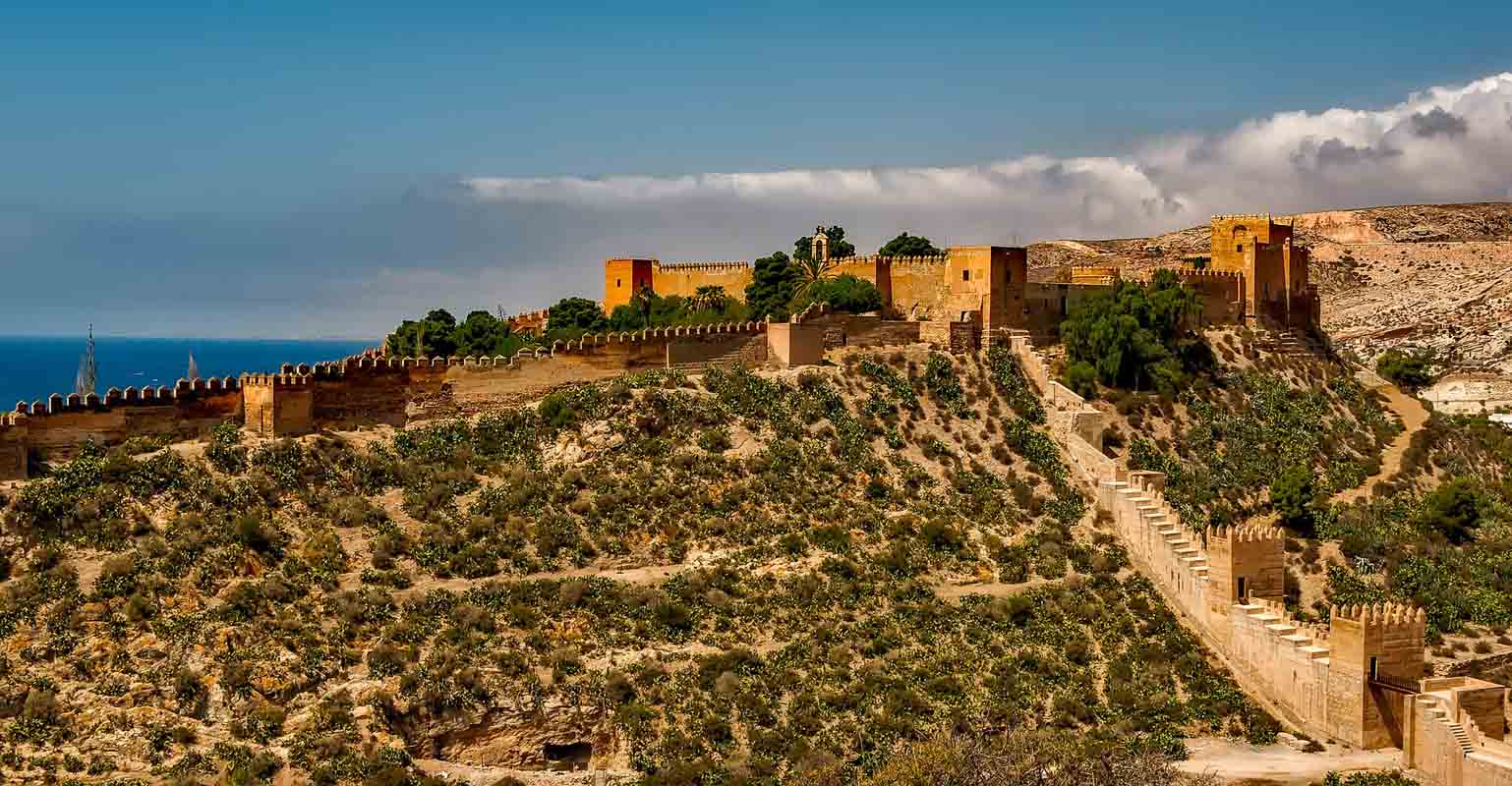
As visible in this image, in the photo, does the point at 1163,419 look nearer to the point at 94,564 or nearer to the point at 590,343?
the point at 590,343

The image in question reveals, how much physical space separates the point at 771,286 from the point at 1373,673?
22109mm

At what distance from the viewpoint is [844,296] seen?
43.5m

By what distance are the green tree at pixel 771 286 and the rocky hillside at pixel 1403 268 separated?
926 inches

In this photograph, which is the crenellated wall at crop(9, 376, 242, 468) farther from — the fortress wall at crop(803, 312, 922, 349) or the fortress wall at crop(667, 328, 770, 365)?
the fortress wall at crop(803, 312, 922, 349)

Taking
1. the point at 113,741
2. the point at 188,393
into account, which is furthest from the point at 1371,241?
the point at 113,741

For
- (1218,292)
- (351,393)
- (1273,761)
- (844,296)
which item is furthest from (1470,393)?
(351,393)

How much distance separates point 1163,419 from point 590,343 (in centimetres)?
1539

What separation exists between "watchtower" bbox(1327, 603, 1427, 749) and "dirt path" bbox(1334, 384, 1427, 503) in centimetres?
1203

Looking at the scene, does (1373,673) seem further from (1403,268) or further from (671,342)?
(1403,268)

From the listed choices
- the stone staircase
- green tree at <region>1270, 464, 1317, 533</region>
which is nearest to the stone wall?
green tree at <region>1270, 464, 1317, 533</region>

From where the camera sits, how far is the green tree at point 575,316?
47125mm

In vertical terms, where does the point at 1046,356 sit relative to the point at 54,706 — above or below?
above

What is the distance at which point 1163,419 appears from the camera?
4297 centimetres

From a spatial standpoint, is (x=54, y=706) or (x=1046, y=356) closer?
(x=54, y=706)
